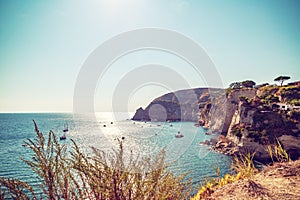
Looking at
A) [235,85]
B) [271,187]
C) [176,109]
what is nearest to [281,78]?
[235,85]

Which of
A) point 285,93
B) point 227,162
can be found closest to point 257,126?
point 227,162

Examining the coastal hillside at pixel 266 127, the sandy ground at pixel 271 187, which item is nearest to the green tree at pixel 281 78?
the coastal hillside at pixel 266 127

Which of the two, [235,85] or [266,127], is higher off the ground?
[235,85]

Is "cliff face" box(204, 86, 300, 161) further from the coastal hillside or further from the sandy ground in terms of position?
the sandy ground

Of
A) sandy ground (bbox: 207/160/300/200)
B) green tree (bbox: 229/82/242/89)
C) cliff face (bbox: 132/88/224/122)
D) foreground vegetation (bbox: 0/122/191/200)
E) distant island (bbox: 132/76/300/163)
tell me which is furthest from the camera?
cliff face (bbox: 132/88/224/122)

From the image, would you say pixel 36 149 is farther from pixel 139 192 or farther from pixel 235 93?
pixel 235 93

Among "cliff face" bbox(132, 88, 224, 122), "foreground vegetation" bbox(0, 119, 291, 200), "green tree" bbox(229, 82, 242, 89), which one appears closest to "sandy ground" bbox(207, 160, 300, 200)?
"foreground vegetation" bbox(0, 119, 291, 200)

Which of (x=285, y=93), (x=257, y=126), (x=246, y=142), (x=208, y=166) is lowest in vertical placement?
(x=208, y=166)

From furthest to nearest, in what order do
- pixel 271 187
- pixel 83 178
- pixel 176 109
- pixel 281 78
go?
pixel 176 109 < pixel 281 78 < pixel 271 187 < pixel 83 178

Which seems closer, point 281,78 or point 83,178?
point 83,178

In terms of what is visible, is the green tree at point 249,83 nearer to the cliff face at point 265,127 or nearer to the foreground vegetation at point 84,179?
the cliff face at point 265,127

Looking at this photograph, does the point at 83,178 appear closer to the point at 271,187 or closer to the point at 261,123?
the point at 271,187

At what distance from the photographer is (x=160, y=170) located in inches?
130

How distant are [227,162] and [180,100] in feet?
301
